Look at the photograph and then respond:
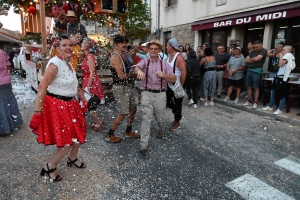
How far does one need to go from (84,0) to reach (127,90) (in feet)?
14.3

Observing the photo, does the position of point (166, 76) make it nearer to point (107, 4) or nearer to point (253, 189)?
point (253, 189)

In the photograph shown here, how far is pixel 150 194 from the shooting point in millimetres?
2406

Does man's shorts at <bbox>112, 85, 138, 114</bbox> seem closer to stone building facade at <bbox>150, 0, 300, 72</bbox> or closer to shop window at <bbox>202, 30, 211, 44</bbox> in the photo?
stone building facade at <bbox>150, 0, 300, 72</bbox>

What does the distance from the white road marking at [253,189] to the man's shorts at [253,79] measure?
397 cm

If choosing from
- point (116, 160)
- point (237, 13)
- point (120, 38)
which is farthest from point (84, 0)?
point (237, 13)

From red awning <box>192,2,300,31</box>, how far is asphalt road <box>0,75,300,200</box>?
4240 mm

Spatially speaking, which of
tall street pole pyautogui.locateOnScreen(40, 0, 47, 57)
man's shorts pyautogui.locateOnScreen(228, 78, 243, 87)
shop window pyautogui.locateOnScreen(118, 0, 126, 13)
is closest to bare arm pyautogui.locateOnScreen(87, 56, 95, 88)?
tall street pole pyautogui.locateOnScreen(40, 0, 47, 57)

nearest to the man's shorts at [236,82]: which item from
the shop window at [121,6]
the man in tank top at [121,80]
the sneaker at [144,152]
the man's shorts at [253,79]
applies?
the man's shorts at [253,79]

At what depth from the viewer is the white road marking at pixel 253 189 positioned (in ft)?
8.02

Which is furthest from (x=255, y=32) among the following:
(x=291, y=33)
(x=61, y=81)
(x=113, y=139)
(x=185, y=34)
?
(x=61, y=81)

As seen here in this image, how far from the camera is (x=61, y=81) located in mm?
2361

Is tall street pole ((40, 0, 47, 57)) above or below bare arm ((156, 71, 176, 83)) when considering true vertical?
above

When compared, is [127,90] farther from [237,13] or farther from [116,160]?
[237,13]

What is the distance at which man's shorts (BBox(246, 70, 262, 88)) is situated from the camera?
239 inches
